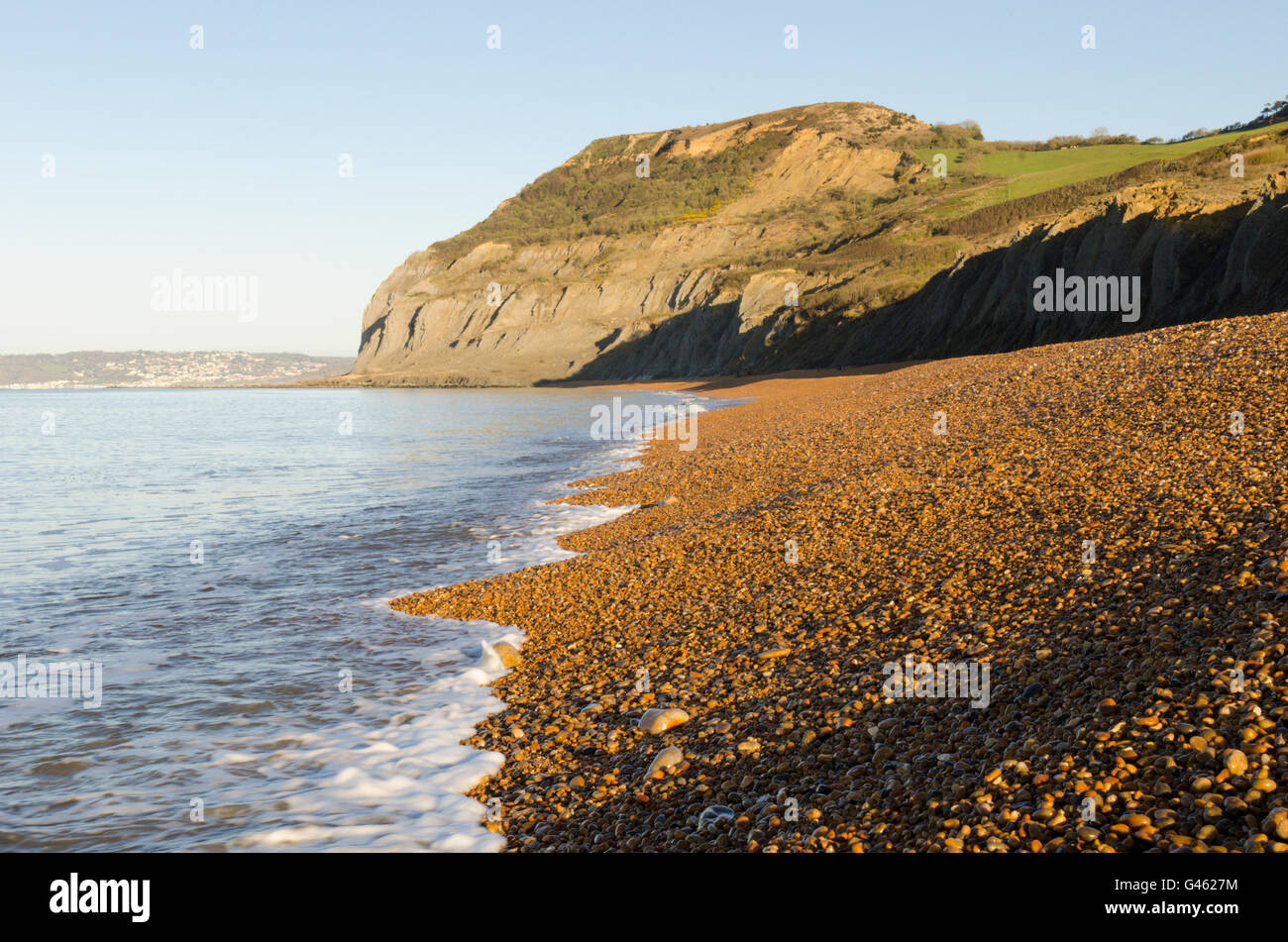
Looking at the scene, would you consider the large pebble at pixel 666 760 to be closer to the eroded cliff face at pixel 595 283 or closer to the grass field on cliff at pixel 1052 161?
the grass field on cliff at pixel 1052 161

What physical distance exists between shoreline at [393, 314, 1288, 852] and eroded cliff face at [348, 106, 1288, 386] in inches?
942

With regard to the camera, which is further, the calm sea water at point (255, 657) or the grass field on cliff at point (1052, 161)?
the grass field on cliff at point (1052, 161)

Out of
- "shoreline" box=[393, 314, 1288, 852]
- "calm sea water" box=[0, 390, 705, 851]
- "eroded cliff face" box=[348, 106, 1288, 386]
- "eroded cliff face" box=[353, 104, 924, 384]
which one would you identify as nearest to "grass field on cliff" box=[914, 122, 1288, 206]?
"eroded cliff face" box=[348, 106, 1288, 386]

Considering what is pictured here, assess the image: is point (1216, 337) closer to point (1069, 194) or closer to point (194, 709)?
point (194, 709)

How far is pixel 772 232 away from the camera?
119m

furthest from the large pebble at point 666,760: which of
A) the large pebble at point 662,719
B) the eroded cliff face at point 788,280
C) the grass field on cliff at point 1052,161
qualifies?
the grass field on cliff at point 1052,161

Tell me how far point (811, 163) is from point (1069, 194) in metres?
71.6

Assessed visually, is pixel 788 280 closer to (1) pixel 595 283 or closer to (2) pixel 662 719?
(1) pixel 595 283

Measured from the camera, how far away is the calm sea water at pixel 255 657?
19.0 feet

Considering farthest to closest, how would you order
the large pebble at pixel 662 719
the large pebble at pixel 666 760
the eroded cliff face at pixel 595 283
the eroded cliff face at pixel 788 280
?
1. the eroded cliff face at pixel 595 283
2. the eroded cliff face at pixel 788 280
3. the large pebble at pixel 662 719
4. the large pebble at pixel 666 760

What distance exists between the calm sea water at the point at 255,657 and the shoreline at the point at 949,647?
765 mm

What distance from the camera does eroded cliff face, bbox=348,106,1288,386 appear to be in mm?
36219

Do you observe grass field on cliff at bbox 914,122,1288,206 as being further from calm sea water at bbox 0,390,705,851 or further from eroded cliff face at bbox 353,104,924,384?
calm sea water at bbox 0,390,705,851

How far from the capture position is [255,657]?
30.0 feet
